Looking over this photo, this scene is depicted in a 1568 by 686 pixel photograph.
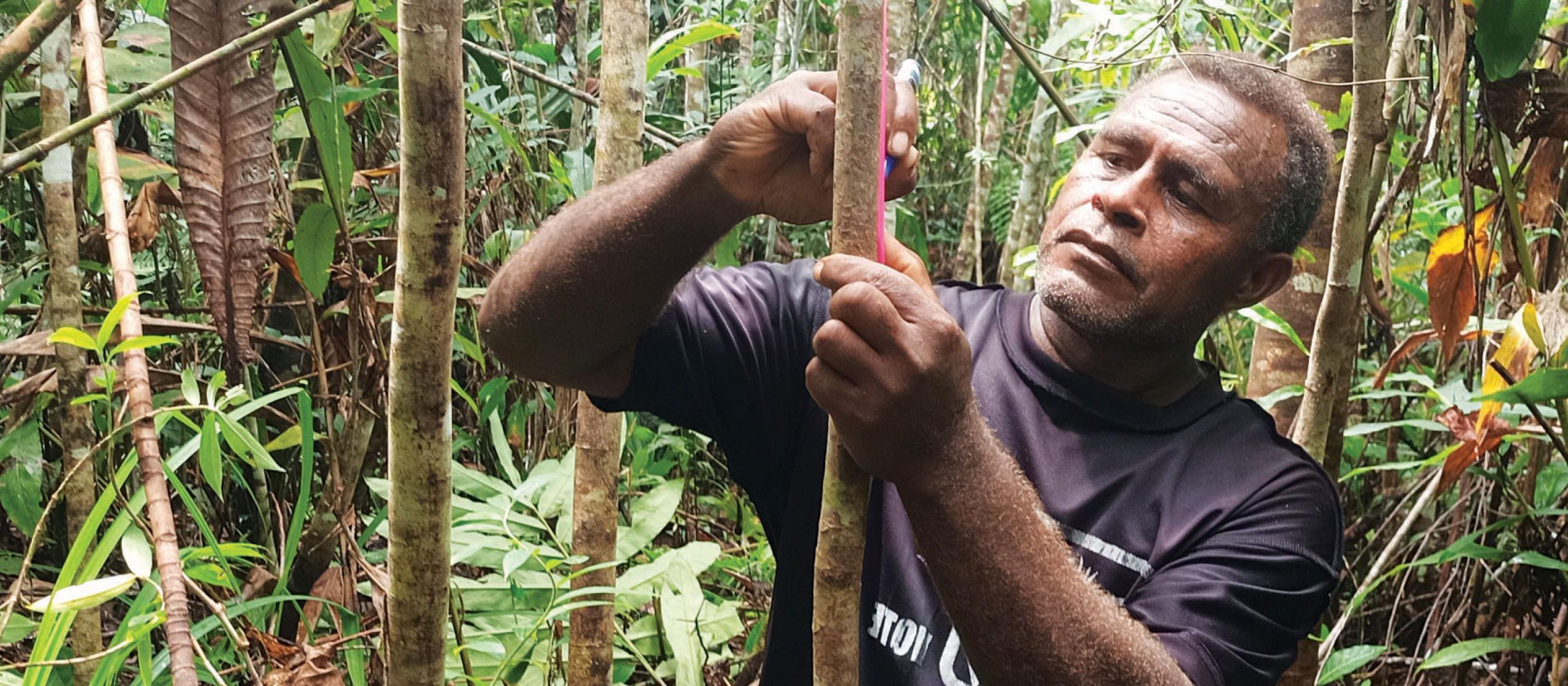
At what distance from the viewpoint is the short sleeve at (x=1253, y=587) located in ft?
4.67

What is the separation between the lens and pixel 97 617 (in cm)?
170

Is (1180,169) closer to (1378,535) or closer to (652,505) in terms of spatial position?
(652,505)

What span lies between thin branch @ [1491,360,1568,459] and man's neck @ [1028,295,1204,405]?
44 centimetres

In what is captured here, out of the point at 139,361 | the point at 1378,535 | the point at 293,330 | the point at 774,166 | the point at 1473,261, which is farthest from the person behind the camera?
the point at 1378,535

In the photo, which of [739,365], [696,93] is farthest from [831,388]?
[696,93]

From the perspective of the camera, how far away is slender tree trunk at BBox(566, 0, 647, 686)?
6.33 feet

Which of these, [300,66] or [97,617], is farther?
[97,617]

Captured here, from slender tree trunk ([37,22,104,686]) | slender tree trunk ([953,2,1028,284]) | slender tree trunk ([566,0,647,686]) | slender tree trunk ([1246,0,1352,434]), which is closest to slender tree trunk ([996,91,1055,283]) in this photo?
slender tree trunk ([953,2,1028,284])

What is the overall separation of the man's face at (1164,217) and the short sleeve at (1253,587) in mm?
317

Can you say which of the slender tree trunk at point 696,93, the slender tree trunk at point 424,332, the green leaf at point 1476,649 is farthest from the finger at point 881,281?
the slender tree trunk at point 696,93

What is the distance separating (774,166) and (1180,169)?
0.72 m

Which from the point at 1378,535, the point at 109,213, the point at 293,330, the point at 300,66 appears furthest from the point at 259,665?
the point at 1378,535

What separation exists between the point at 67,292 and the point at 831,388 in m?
1.24

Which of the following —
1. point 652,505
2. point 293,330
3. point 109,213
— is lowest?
point 652,505
